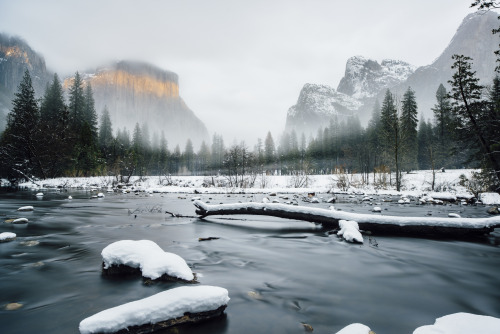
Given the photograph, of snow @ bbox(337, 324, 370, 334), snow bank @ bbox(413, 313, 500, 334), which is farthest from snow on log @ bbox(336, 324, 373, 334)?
snow bank @ bbox(413, 313, 500, 334)

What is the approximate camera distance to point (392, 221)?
20.8ft

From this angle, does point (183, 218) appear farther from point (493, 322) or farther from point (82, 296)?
point (493, 322)

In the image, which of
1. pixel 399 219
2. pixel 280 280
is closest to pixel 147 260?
pixel 280 280

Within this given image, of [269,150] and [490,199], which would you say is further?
[269,150]

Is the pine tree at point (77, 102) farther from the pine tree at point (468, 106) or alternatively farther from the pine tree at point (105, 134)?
the pine tree at point (468, 106)

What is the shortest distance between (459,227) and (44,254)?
9078 mm

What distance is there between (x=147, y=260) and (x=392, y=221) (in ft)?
19.2

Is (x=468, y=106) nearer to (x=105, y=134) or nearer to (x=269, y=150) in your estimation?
(x=269, y=150)

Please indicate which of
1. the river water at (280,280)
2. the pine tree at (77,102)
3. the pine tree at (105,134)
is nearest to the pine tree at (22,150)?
the pine tree at (77,102)

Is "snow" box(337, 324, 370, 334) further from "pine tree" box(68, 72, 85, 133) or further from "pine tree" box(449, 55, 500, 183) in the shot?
"pine tree" box(68, 72, 85, 133)

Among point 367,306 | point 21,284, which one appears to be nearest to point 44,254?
point 21,284

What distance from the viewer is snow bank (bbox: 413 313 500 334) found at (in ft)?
6.35

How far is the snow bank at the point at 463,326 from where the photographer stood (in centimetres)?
194

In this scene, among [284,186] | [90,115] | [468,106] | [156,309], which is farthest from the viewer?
[90,115]
